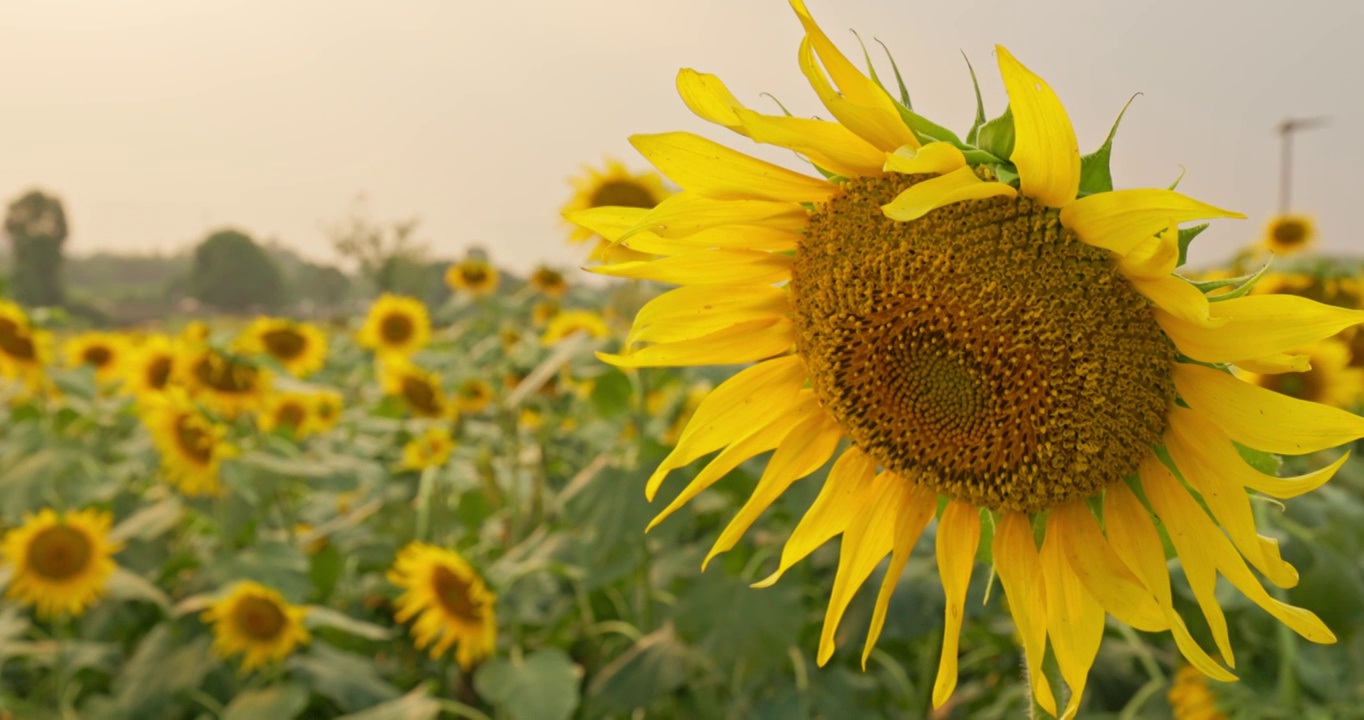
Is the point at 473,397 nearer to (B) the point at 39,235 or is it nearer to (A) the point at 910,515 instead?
(A) the point at 910,515

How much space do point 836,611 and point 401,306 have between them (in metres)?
5.08

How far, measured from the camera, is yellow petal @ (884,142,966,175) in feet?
2.97

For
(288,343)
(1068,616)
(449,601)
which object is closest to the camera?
(1068,616)

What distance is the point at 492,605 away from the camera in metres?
2.98

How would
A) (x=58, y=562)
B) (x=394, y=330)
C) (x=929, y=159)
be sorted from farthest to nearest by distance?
(x=394, y=330) < (x=58, y=562) < (x=929, y=159)

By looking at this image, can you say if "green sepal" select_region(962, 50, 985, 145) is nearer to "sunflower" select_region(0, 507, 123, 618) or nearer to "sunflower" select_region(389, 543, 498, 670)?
"sunflower" select_region(389, 543, 498, 670)

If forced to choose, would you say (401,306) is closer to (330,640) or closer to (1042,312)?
(330,640)

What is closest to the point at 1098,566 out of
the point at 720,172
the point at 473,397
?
the point at 720,172

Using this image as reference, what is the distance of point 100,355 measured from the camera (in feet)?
19.0

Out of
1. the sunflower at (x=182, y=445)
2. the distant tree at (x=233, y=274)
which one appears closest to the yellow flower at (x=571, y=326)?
the sunflower at (x=182, y=445)

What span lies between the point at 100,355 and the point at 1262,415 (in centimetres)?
626

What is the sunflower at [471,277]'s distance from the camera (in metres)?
5.91

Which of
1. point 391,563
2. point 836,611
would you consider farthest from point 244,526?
point 836,611

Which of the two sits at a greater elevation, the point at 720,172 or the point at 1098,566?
the point at 720,172
